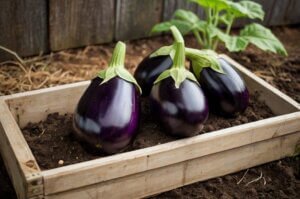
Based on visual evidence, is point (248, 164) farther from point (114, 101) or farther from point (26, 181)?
point (26, 181)

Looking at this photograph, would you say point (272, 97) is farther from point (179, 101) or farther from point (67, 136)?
point (67, 136)

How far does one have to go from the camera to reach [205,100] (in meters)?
1.68

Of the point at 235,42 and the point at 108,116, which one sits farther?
the point at 235,42

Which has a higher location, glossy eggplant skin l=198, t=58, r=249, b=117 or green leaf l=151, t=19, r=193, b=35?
glossy eggplant skin l=198, t=58, r=249, b=117

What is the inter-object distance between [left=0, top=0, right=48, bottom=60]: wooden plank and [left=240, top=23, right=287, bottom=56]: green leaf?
36.9 inches

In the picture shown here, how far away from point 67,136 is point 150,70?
373 millimetres

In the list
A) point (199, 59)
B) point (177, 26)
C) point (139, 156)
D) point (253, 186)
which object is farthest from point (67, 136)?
point (177, 26)

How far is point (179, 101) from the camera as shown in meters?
1.62

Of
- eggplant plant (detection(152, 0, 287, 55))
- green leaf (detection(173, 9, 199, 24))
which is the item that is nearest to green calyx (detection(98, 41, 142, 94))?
eggplant plant (detection(152, 0, 287, 55))

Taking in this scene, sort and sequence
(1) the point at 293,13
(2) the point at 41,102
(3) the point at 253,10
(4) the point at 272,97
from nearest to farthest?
1. (2) the point at 41,102
2. (4) the point at 272,97
3. (3) the point at 253,10
4. (1) the point at 293,13

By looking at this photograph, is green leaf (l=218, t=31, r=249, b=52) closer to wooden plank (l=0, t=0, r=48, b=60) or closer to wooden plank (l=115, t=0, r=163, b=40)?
wooden plank (l=115, t=0, r=163, b=40)

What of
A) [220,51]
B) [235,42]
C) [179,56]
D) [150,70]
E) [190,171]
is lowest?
[220,51]

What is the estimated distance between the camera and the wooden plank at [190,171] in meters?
1.57

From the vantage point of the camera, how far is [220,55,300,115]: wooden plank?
1.94m
